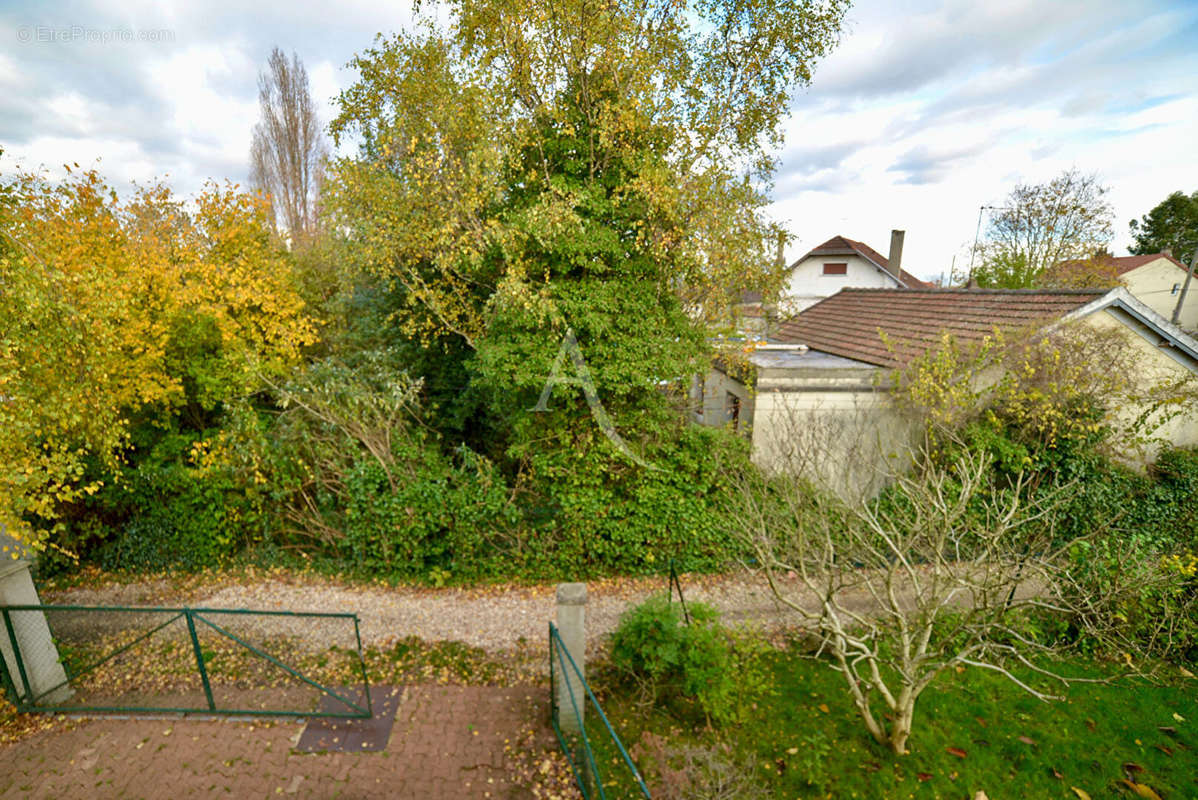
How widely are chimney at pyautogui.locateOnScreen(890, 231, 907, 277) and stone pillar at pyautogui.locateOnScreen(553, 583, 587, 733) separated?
101ft

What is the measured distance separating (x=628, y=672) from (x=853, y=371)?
7856 millimetres

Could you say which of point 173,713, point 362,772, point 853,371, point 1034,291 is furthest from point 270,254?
point 1034,291

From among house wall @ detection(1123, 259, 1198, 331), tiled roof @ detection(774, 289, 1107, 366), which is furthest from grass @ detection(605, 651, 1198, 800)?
house wall @ detection(1123, 259, 1198, 331)

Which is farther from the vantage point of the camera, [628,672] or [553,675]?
[628,672]

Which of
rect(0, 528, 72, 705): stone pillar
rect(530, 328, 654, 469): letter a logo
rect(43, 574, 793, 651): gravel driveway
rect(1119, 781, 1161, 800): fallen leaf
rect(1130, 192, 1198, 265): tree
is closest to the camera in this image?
rect(1119, 781, 1161, 800): fallen leaf

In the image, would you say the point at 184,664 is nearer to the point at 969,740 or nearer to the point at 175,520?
the point at 175,520

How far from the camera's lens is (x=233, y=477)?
9242 millimetres

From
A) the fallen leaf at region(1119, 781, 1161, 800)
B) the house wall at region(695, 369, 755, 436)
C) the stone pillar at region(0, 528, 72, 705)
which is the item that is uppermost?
Result: the house wall at region(695, 369, 755, 436)

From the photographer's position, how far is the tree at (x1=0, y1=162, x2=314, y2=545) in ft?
20.5

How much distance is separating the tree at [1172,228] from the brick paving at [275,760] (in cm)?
4942

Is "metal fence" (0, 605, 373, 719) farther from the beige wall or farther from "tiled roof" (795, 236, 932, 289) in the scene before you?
"tiled roof" (795, 236, 932, 289)

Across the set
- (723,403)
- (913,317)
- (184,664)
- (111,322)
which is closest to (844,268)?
(913,317)

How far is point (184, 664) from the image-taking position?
7066mm

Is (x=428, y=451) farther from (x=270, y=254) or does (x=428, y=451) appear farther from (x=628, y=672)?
(x=270, y=254)
